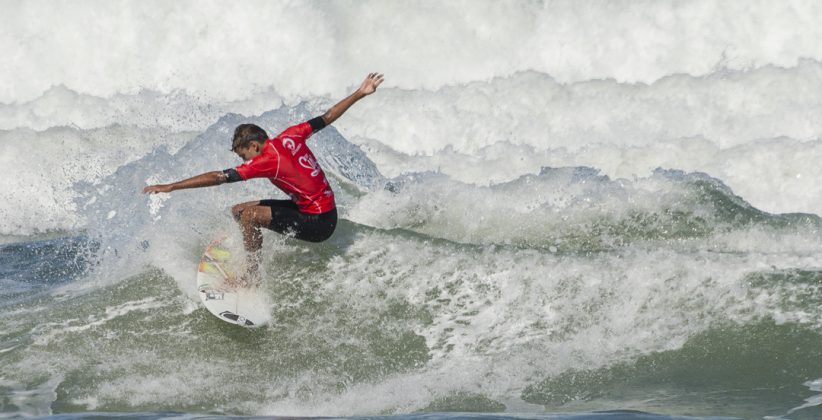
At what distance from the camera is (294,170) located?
7258 mm

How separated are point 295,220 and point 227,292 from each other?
2.45 feet

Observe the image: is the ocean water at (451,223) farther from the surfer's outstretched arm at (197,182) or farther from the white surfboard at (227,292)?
the surfer's outstretched arm at (197,182)

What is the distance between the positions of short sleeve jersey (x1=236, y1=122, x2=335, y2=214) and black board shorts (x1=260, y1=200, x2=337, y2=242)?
0.05 meters

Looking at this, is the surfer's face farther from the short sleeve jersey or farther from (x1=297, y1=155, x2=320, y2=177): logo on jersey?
(x1=297, y1=155, x2=320, y2=177): logo on jersey

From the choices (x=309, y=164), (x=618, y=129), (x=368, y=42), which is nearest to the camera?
(x=309, y=164)

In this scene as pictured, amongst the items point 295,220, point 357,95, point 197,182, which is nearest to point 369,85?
point 357,95

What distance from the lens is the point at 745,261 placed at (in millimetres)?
7164

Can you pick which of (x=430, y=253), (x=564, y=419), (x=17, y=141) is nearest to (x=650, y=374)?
(x=564, y=419)

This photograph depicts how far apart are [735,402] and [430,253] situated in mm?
2754

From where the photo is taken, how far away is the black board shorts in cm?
748

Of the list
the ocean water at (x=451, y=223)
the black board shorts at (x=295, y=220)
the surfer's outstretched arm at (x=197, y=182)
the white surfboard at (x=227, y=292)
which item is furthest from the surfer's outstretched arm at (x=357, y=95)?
the white surfboard at (x=227, y=292)

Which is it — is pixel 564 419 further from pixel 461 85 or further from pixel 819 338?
pixel 461 85

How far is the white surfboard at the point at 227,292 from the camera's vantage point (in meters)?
7.19

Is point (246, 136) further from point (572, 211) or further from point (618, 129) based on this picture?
point (618, 129)
